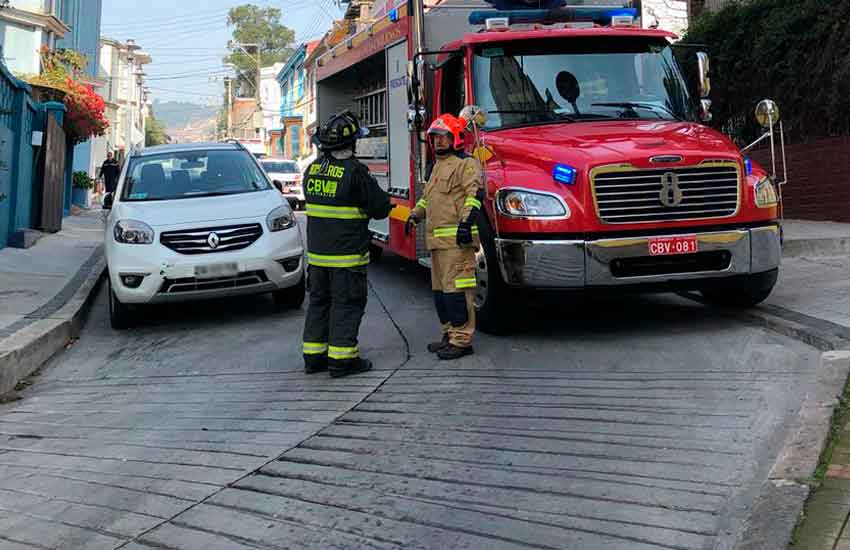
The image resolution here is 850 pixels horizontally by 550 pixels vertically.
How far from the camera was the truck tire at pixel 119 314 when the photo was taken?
896 centimetres

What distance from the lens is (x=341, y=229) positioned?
6723mm

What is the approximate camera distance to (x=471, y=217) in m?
6.84

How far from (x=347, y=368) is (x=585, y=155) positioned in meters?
2.32

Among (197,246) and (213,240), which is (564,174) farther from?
(197,246)

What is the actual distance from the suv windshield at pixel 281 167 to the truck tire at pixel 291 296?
21.9 m

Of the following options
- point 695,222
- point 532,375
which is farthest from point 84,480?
point 695,222

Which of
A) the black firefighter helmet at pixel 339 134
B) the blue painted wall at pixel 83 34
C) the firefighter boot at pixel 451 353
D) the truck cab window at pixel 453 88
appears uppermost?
the blue painted wall at pixel 83 34

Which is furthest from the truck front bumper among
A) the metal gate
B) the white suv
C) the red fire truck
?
the metal gate

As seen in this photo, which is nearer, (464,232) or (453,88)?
(464,232)

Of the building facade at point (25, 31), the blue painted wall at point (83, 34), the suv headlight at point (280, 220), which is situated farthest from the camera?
the blue painted wall at point (83, 34)

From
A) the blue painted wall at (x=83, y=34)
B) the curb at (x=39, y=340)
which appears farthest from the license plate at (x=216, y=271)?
the blue painted wall at (x=83, y=34)

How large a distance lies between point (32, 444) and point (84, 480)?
982mm

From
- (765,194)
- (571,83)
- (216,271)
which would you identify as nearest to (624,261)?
(765,194)

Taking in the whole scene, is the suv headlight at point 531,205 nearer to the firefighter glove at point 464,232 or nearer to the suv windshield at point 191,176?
the firefighter glove at point 464,232
